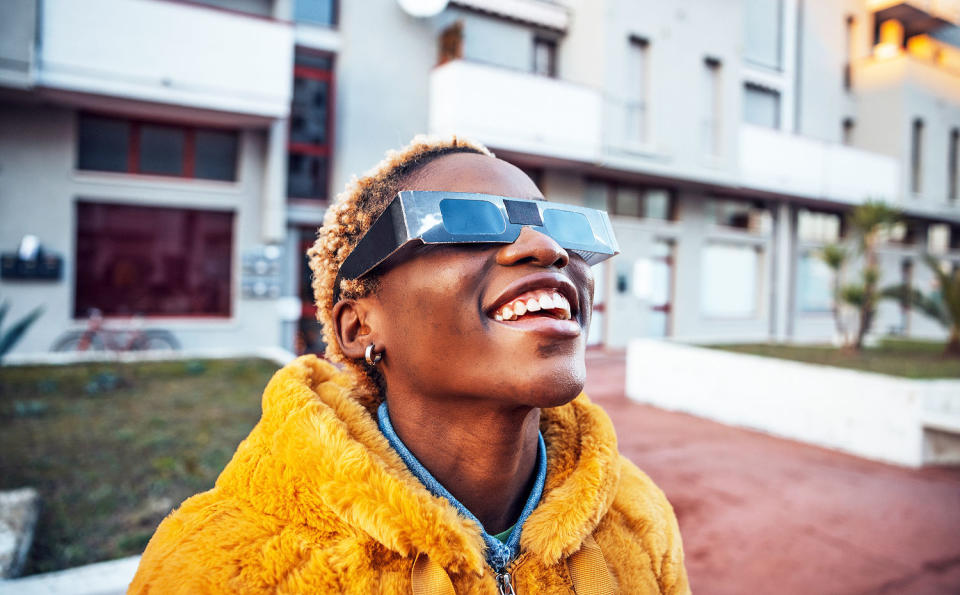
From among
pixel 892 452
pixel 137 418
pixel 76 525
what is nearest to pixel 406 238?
pixel 76 525

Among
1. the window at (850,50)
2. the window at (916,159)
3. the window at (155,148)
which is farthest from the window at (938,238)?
the window at (155,148)

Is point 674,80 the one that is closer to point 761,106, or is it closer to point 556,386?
point 761,106

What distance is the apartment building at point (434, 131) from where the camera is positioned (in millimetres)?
9883

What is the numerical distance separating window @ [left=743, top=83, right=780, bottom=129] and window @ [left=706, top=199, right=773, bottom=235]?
257 cm

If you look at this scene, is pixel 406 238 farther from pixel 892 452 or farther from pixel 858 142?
pixel 858 142

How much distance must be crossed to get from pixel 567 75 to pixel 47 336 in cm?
1205

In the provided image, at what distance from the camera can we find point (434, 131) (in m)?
12.2

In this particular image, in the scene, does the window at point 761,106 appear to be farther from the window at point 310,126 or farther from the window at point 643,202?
the window at point 310,126

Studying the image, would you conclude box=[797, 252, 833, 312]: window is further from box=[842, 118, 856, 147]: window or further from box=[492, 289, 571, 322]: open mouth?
box=[492, 289, 571, 322]: open mouth

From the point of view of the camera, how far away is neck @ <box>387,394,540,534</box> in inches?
53.1

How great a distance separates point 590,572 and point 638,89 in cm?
1499

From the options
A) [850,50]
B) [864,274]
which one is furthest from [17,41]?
[850,50]

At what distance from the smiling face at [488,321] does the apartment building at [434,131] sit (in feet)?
34.0

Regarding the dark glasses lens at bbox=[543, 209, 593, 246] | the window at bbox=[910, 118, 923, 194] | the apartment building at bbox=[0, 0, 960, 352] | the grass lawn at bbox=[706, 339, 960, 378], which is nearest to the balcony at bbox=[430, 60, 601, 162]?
the apartment building at bbox=[0, 0, 960, 352]
